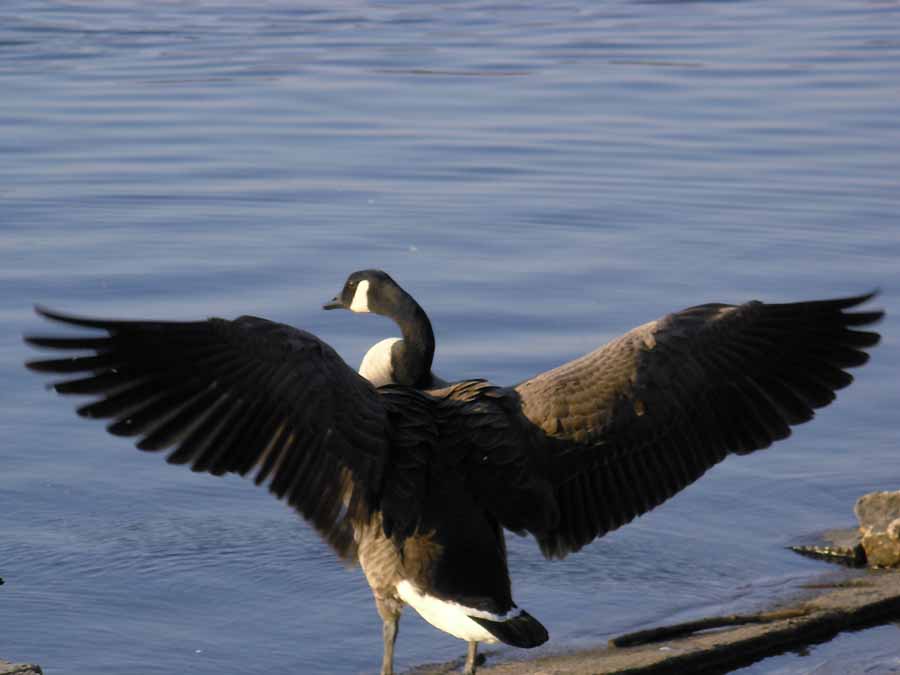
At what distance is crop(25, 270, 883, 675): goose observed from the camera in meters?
5.11

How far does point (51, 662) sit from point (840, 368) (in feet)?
9.73

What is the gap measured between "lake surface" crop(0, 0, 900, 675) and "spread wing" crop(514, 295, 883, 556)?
2.43ft

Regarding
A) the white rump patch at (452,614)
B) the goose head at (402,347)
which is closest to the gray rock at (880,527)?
the goose head at (402,347)

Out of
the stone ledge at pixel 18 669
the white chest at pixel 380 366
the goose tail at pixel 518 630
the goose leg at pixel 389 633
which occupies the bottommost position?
the goose leg at pixel 389 633

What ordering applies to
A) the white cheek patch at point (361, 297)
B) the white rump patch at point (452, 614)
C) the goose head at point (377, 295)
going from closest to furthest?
the white rump patch at point (452, 614)
the goose head at point (377, 295)
the white cheek patch at point (361, 297)

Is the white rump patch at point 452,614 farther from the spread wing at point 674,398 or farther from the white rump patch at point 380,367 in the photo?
the white rump patch at point 380,367

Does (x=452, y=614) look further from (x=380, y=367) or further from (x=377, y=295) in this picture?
(x=377, y=295)

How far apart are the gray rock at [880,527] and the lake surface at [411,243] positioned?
307 mm

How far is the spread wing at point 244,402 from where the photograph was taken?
501 cm

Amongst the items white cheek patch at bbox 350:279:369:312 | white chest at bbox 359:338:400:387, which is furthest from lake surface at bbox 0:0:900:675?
white cheek patch at bbox 350:279:369:312

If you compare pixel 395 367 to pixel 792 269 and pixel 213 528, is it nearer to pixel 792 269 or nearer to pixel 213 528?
pixel 213 528

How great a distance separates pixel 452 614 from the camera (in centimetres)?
538

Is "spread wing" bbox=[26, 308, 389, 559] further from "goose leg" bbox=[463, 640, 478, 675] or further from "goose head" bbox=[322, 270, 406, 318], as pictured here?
"goose head" bbox=[322, 270, 406, 318]

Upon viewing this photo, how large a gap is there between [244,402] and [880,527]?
2.94m
